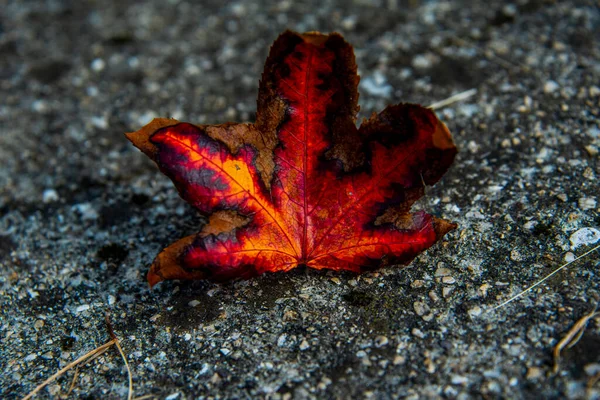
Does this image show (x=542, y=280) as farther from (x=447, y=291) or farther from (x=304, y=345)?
(x=304, y=345)

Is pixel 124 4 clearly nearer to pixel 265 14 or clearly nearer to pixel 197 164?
pixel 265 14

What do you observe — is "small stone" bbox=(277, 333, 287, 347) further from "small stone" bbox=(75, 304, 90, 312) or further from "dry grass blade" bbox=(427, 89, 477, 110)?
"dry grass blade" bbox=(427, 89, 477, 110)

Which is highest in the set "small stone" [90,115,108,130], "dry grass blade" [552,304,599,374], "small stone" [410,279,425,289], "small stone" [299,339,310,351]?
"small stone" [90,115,108,130]

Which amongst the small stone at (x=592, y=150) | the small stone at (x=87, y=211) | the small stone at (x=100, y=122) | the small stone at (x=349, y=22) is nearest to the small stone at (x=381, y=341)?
the small stone at (x=592, y=150)

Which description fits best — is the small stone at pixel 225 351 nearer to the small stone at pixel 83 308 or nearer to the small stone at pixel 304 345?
the small stone at pixel 304 345

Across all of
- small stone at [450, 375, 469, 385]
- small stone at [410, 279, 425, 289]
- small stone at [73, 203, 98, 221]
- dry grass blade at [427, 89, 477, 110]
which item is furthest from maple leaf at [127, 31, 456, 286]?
dry grass blade at [427, 89, 477, 110]

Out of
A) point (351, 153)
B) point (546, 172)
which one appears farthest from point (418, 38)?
point (351, 153)

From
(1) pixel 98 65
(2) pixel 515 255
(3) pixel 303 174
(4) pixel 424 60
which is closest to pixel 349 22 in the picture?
(4) pixel 424 60
